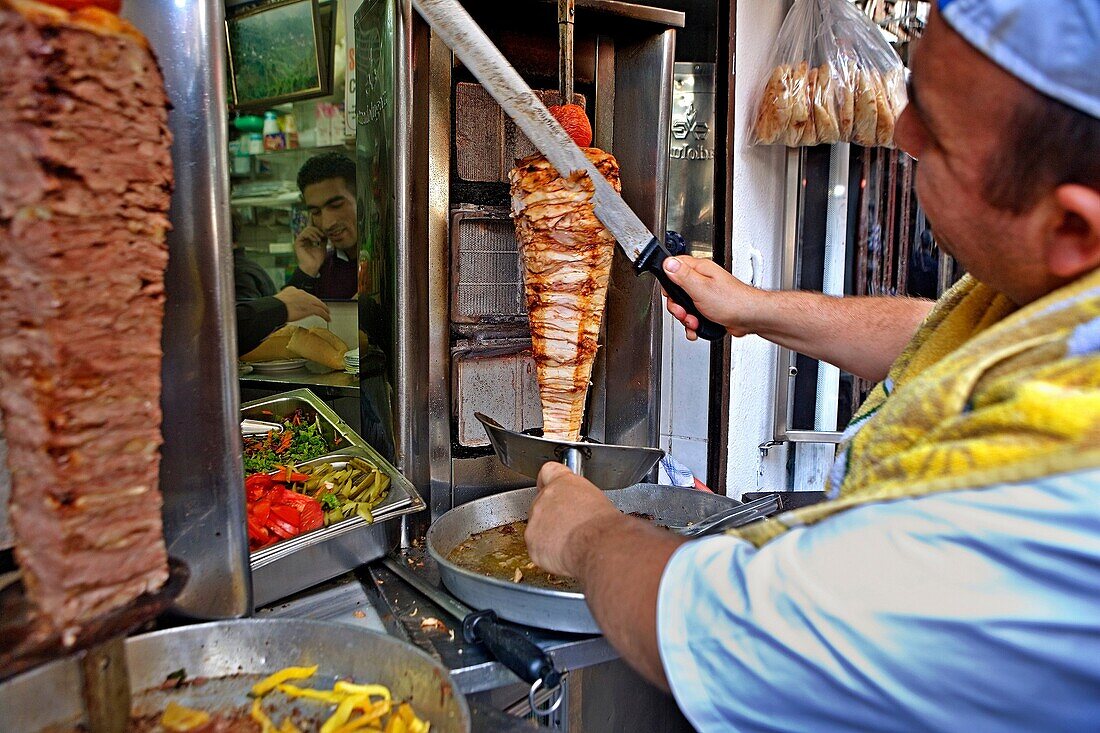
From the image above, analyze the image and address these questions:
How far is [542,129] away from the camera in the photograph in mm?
2338

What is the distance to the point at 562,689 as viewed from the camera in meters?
1.85

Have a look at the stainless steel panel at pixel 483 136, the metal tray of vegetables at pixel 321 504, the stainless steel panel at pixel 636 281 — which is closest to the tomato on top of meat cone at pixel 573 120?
the stainless steel panel at pixel 483 136

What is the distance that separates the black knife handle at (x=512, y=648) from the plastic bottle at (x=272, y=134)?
5.74 m

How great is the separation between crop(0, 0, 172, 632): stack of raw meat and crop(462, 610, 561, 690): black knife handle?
87cm

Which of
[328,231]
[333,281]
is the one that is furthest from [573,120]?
[333,281]

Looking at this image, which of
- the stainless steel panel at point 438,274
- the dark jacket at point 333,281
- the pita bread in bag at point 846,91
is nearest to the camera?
the stainless steel panel at point 438,274

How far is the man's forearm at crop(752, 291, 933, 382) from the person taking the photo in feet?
7.45

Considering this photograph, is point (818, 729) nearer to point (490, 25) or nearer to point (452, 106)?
point (452, 106)

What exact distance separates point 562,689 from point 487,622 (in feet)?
0.82

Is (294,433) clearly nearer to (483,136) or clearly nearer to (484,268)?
(484,268)

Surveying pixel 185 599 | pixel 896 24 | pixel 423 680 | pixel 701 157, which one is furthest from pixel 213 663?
pixel 896 24

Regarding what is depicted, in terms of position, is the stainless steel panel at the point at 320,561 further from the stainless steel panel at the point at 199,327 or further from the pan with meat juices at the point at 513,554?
the stainless steel panel at the point at 199,327

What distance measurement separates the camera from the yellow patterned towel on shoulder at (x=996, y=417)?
85 centimetres

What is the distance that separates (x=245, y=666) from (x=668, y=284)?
66.6 inches
